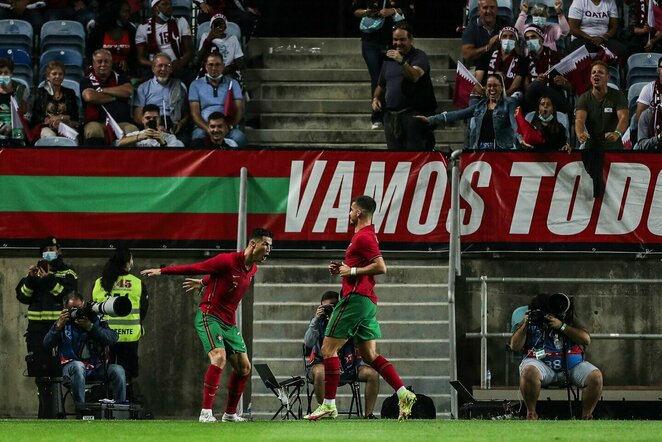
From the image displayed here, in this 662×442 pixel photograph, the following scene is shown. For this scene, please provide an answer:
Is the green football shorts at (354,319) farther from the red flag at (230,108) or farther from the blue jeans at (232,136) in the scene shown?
the red flag at (230,108)

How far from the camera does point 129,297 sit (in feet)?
55.9

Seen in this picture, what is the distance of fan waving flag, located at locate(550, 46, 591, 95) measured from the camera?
19.7 m

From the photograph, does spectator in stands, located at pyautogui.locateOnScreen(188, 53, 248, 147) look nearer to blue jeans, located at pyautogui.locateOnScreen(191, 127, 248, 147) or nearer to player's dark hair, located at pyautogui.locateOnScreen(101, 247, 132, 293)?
blue jeans, located at pyautogui.locateOnScreen(191, 127, 248, 147)

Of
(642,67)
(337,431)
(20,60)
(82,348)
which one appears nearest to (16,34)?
(20,60)

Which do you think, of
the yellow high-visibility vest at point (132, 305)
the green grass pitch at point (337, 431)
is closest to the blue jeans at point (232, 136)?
the yellow high-visibility vest at point (132, 305)

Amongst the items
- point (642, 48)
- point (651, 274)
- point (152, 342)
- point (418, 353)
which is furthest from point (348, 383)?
point (642, 48)

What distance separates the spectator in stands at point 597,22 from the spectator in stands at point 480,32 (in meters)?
1.03

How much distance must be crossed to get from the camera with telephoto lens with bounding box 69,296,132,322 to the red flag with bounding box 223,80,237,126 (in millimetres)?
3694

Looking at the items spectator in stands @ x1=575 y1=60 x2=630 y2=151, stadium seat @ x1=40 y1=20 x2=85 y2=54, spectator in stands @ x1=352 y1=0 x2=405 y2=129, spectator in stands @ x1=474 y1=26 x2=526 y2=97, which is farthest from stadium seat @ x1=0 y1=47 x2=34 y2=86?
spectator in stands @ x1=575 y1=60 x2=630 y2=151

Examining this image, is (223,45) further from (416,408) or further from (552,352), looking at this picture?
(552,352)

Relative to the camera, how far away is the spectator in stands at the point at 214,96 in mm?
19094

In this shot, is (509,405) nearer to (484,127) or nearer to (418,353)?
(418,353)

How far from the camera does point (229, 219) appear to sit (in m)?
18.2

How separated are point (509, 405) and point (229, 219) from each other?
418 cm
